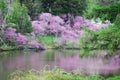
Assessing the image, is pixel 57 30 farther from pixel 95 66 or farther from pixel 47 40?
pixel 95 66

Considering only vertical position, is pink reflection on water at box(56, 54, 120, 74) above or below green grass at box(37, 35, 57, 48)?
above

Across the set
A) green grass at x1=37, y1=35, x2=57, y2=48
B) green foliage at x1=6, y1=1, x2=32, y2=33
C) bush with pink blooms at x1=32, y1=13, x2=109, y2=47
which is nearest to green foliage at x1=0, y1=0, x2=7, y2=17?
green foliage at x1=6, y1=1, x2=32, y2=33

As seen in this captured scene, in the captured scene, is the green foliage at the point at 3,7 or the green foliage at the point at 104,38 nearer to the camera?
the green foliage at the point at 104,38

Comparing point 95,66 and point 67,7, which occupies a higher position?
point 67,7

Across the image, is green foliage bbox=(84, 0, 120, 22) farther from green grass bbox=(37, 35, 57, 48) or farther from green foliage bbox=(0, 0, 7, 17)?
green grass bbox=(37, 35, 57, 48)

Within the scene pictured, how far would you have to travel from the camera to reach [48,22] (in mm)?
47562

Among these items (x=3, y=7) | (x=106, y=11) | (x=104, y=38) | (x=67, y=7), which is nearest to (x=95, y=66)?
(x=104, y=38)

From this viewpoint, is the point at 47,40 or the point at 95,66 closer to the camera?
the point at 95,66

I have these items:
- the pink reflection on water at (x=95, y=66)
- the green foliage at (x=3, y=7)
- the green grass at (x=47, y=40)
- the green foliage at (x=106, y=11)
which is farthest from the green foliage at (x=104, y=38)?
the green grass at (x=47, y=40)

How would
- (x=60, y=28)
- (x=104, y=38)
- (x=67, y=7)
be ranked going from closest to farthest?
(x=104, y=38), (x=60, y=28), (x=67, y=7)

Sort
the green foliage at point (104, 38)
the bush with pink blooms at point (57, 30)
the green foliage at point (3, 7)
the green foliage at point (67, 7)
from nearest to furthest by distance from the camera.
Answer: the green foliage at point (104, 38) < the green foliage at point (3, 7) < the bush with pink blooms at point (57, 30) < the green foliage at point (67, 7)

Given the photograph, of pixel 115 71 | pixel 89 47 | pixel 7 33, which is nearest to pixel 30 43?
pixel 7 33

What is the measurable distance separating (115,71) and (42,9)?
95.1ft

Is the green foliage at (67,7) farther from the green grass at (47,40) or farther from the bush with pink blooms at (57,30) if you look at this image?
the green grass at (47,40)
